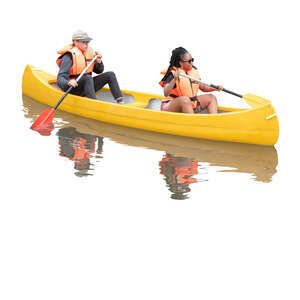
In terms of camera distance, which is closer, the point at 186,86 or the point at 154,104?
the point at 186,86

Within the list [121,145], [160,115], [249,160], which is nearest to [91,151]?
[121,145]

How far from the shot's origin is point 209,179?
590cm

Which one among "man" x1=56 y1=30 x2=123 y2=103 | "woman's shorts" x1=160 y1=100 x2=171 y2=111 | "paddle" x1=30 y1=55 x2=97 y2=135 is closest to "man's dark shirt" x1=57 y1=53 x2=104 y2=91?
"man" x1=56 y1=30 x2=123 y2=103

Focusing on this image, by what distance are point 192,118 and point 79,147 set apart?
3.67ft

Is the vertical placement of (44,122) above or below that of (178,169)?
above

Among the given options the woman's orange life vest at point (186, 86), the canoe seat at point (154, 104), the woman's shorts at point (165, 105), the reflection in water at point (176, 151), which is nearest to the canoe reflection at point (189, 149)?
the reflection in water at point (176, 151)

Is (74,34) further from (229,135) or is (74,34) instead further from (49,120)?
(229,135)

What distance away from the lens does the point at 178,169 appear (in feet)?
20.1

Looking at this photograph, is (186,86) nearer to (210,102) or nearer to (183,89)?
(183,89)

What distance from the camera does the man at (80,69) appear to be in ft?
25.7

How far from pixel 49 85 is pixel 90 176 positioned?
2622 mm

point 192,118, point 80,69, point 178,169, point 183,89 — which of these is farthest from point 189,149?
point 80,69

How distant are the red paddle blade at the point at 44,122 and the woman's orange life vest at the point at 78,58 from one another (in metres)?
0.63

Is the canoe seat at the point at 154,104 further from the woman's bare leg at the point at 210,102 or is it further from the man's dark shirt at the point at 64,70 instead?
the man's dark shirt at the point at 64,70
